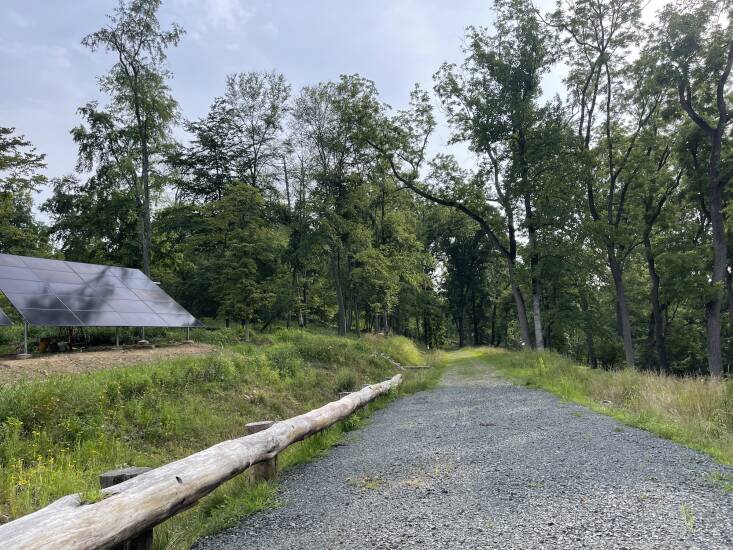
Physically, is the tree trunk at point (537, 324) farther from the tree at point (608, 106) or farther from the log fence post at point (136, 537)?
the log fence post at point (136, 537)

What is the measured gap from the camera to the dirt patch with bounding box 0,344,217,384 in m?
9.13

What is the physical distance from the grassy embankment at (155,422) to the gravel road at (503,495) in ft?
1.90

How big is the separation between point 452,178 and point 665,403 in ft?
57.3

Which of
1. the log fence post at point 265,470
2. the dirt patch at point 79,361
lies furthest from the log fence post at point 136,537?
the dirt patch at point 79,361

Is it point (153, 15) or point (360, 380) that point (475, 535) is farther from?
point (153, 15)

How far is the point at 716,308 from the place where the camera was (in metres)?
19.2

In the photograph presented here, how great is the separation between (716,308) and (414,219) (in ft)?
59.7

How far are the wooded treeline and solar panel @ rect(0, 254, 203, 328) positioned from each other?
3.94 metres

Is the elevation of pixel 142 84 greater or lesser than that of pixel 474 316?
greater

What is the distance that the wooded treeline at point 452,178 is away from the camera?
19688mm

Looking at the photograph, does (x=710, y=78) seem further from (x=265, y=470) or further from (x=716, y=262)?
(x=265, y=470)

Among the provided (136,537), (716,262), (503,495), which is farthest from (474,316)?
(136,537)

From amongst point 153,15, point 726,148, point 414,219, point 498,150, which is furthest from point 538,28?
point 153,15

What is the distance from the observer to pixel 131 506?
2.95 meters
